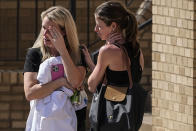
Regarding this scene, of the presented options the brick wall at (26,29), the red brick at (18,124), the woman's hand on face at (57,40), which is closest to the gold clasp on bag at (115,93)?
the woman's hand on face at (57,40)

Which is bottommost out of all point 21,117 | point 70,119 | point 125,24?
point 21,117

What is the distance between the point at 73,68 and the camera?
17.3 ft

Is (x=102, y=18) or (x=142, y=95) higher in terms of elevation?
(x=102, y=18)

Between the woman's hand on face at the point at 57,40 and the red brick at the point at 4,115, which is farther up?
the woman's hand on face at the point at 57,40

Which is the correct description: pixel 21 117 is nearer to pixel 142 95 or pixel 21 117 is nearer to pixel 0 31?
pixel 0 31

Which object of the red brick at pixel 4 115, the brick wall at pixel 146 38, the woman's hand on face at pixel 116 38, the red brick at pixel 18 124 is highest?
the woman's hand on face at pixel 116 38

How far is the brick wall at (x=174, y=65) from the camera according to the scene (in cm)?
671

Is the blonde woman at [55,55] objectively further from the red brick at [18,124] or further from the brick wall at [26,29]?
the brick wall at [26,29]

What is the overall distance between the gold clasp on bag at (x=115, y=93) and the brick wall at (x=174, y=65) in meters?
1.57

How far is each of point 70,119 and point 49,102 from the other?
0.16 meters

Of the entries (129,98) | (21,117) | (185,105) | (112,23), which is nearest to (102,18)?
(112,23)

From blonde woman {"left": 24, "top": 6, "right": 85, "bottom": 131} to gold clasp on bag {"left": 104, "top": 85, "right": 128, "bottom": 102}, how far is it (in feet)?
0.72

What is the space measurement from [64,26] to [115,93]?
20.5 inches

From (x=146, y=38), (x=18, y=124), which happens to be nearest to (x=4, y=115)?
(x=18, y=124)
